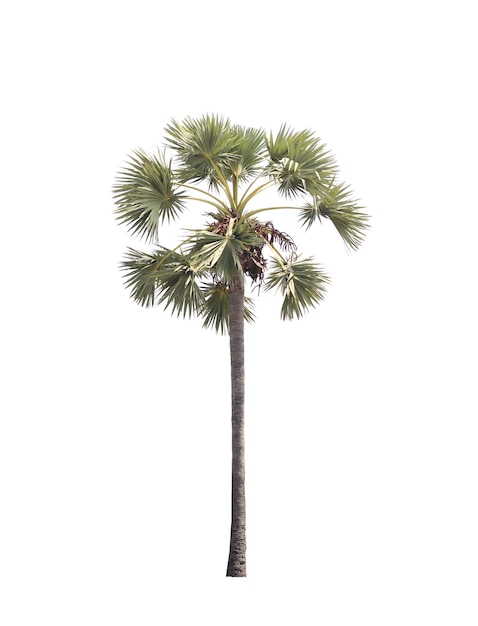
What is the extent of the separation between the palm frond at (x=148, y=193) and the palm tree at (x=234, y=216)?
1cm

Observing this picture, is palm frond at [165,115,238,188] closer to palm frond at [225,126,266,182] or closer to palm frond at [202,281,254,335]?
palm frond at [225,126,266,182]

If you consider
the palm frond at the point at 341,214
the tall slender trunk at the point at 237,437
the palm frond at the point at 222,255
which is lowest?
the tall slender trunk at the point at 237,437

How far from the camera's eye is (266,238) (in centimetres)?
1267

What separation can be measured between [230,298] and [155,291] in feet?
3.63

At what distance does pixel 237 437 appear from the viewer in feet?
40.3

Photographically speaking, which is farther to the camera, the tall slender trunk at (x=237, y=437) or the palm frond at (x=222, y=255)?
the tall slender trunk at (x=237, y=437)

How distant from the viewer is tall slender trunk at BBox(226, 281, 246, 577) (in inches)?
474

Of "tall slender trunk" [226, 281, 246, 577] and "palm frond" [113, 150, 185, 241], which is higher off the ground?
"palm frond" [113, 150, 185, 241]

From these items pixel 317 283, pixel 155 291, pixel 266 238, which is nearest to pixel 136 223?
pixel 155 291

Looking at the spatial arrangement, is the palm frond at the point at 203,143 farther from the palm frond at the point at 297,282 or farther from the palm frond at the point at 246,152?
the palm frond at the point at 297,282

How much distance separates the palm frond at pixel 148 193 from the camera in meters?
12.4

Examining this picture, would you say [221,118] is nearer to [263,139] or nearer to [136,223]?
[263,139]

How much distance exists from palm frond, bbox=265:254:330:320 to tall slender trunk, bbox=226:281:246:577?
0.56 m

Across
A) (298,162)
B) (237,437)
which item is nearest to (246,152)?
(298,162)
